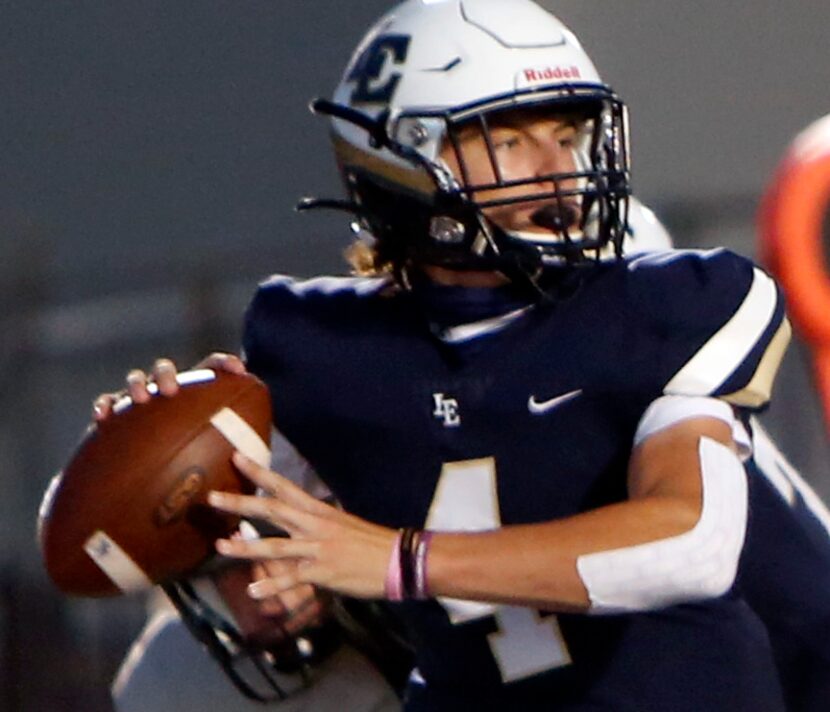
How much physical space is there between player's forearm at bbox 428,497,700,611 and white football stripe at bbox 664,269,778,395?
27cm

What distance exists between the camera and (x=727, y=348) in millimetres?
3035

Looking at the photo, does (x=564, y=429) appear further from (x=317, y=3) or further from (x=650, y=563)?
(x=317, y=3)

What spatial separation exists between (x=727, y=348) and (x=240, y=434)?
0.68 meters

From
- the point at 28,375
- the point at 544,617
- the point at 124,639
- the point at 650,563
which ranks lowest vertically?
the point at 124,639

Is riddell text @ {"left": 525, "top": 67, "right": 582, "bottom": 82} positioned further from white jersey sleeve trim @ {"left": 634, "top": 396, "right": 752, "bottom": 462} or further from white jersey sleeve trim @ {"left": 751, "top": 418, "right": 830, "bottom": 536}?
white jersey sleeve trim @ {"left": 751, "top": 418, "right": 830, "bottom": 536}

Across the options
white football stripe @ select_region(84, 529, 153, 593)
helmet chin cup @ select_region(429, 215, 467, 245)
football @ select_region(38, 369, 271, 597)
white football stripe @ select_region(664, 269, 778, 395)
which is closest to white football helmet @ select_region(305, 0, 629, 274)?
helmet chin cup @ select_region(429, 215, 467, 245)

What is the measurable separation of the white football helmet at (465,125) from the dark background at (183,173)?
1.72 metres

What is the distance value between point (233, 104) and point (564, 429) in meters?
3.99

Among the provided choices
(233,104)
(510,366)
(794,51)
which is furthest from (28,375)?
(510,366)

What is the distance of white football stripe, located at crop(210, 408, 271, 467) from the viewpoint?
122 inches

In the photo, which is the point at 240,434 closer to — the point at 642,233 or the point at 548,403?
the point at 548,403

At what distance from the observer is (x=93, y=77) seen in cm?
699

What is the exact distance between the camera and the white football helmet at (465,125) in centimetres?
313

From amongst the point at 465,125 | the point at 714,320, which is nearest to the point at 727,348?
the point at 714,320
